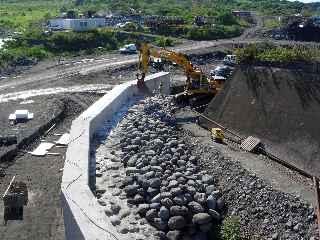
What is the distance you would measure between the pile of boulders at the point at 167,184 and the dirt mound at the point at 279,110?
2589 millimetres

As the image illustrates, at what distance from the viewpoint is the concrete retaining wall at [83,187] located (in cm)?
1168


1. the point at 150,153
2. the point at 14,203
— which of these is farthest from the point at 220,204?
the point at 14,203

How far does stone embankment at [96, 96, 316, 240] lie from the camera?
13812 mm

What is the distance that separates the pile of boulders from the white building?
3491 cm

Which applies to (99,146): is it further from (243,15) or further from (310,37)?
(243,15)

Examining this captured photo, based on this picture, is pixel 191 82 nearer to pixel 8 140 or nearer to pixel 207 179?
pixel 8 140

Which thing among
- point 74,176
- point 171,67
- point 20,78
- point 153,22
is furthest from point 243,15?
point 74,176

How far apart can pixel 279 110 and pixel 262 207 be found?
502 cm

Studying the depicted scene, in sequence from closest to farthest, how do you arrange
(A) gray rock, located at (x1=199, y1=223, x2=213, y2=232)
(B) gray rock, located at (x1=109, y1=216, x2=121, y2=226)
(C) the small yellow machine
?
(B) gray rock, located at (x1=109, y1=216, x2=121, y2=226) → (A) gray rock, located at (x1=199, y1=223, x2=213, y2=232) → (C) the small yellow machine

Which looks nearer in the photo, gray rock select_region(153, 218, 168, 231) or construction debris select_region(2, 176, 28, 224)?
gray rock select_region(153, 218, 168, 231)

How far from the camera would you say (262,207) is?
1454 centimetres

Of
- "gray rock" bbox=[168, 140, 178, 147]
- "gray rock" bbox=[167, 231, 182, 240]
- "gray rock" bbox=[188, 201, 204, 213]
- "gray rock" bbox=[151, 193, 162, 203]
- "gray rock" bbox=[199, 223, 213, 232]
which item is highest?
"gray rock" bbox=[168, 140, 178, 147]

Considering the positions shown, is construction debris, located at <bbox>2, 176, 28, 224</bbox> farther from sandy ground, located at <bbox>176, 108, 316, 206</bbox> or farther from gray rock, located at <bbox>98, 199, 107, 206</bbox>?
sandy ground, located at <bbox>176, 108, 316, 206</bbox>

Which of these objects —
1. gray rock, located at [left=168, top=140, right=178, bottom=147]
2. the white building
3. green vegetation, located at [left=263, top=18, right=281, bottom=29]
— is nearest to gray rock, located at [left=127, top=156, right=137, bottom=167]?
gray rock, located at [left=168, top=140, right=178, bottom=147]
